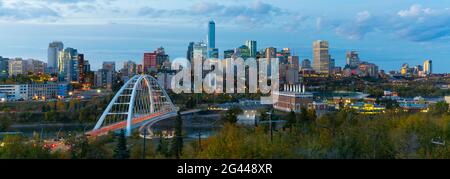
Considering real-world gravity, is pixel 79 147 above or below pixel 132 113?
below

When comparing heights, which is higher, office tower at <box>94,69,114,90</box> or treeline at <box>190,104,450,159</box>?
office tower at <box>94,69,114,90</box>

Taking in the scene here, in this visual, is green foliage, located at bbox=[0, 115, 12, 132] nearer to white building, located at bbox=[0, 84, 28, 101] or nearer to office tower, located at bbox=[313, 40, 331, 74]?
white building, located at bbox=[0, 84, 28, 101]

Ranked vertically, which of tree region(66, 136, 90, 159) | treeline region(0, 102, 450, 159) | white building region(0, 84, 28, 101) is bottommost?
tree region(66, 136, 90, 159)

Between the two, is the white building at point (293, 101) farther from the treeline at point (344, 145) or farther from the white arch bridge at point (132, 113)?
the treeline at point (344, 145)

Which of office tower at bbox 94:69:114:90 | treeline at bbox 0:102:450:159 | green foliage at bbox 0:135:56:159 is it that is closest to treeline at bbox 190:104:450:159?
treeline at bbox 0:102:450:159

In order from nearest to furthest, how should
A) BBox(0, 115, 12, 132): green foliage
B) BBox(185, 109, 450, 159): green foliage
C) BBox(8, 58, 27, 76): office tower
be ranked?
BBox(185, 109, 450, 159): green foliage
BBox(0, 115, 12, 132): green foliage
BBox(8, 58, 27, 76): office tower

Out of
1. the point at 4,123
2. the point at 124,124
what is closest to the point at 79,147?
the point at 124,124

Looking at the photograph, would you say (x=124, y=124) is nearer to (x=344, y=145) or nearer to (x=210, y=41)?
(x=344, y=145)

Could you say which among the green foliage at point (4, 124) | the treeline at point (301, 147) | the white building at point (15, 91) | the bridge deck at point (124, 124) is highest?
the white building at point (15, 91)

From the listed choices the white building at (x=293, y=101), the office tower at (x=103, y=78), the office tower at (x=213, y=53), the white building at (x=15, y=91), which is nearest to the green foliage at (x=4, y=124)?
the white building at (x=15, y=91)

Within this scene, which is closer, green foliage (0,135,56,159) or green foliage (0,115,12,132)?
green foliage (0,135,56,159)

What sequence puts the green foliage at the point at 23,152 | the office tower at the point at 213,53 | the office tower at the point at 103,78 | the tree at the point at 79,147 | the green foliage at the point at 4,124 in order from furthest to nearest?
the office tower at the point at 213,53 → the office tower at the point at 103,78 → the green foliage at the point at 4,124 → the tree at the point at 79,147 → the green foliage at the point at 23,152

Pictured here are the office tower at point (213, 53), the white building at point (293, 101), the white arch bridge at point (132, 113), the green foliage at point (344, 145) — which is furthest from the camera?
the office tower at point (213, 53)
